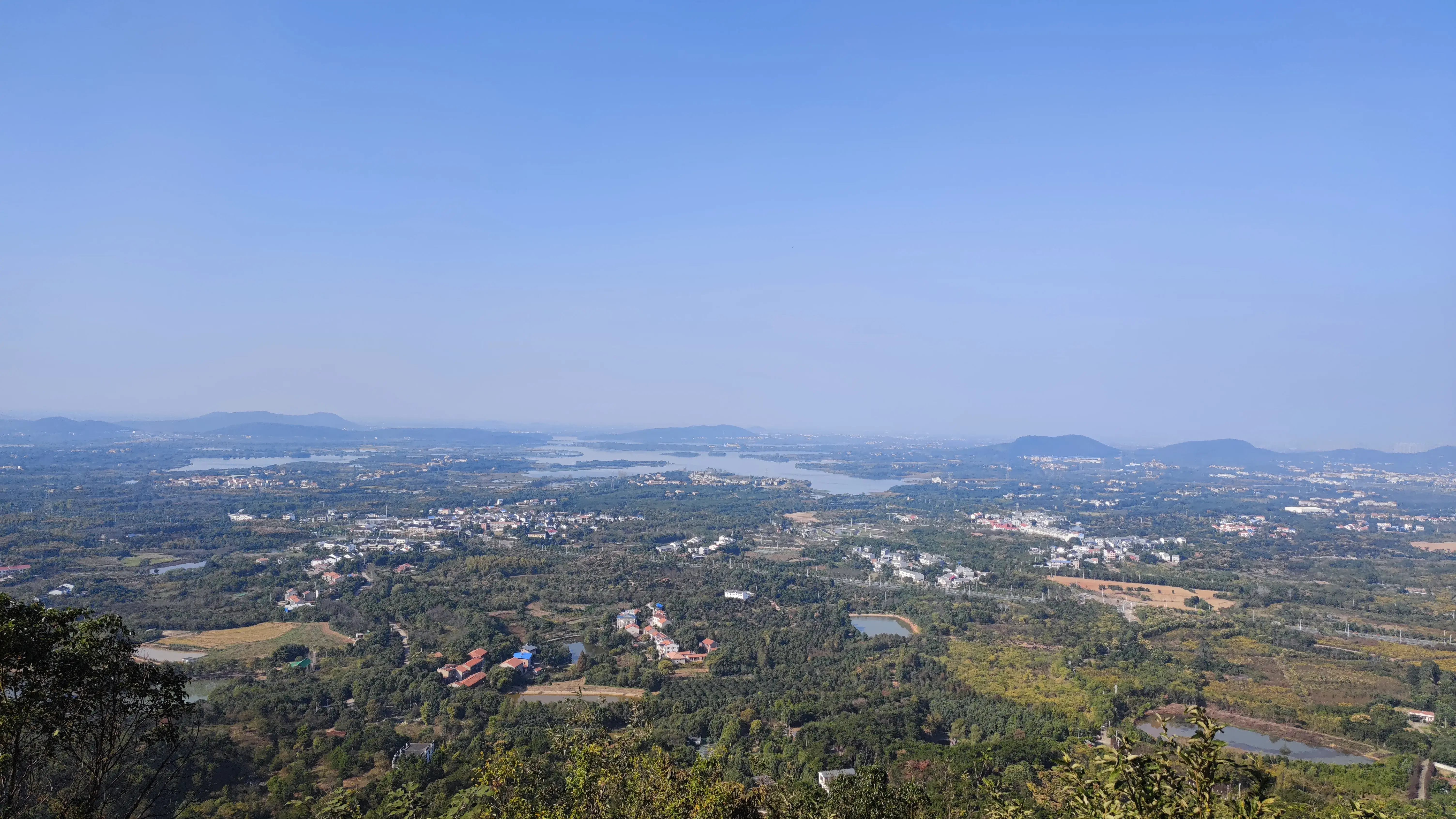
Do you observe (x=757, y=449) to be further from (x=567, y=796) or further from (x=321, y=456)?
(x=567, y=796)

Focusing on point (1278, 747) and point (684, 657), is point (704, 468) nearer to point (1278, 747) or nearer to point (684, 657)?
point (684, 657)

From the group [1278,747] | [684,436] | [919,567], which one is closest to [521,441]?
[684,436]

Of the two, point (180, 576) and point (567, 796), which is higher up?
point (567, 796)

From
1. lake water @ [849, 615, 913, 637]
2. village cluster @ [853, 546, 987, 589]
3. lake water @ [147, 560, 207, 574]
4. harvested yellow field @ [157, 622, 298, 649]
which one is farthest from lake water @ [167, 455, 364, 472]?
lake water @ [849, 615, 913, 637]

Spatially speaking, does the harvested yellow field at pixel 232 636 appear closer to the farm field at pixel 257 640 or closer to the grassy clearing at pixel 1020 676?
the farm field at pixel 257 640

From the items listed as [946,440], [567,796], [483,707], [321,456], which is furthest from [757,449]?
[567,796]

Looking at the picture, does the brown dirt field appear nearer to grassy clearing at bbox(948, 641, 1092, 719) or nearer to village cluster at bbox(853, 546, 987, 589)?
village cluster at bbox(853, 546, 987, 589)
